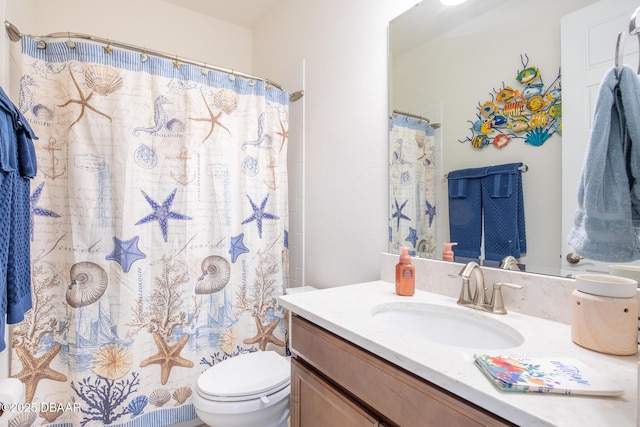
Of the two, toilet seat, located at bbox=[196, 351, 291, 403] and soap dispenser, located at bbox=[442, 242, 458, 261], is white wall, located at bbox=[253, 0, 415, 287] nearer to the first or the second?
soap dispenser, located at bbox=[442, 242, 458, 261]

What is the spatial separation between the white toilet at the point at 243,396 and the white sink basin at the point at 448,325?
0.63 m

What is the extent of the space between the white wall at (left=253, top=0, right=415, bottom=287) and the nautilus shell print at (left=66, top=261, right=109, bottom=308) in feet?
3.51

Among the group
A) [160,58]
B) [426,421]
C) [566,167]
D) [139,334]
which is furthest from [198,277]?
[566,167]

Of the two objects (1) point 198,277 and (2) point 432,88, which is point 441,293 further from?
(1) point 198,277

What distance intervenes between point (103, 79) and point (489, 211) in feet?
5.61

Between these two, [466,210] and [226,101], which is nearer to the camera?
[466,210]

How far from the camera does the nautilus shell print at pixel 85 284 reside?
4.35 feet

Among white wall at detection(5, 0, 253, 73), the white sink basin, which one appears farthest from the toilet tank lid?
white wall at detection(5, 0, 253, 73)

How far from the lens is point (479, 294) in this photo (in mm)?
956

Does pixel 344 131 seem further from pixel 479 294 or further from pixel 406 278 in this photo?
pixel 479 294

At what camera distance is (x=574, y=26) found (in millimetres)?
862

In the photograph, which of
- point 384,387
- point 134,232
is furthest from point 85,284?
point 384,387

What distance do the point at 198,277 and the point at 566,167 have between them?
5.27ft

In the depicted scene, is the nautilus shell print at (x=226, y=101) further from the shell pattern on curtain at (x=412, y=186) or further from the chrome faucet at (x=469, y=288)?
the chrome faucet at (x=469, y=288)
